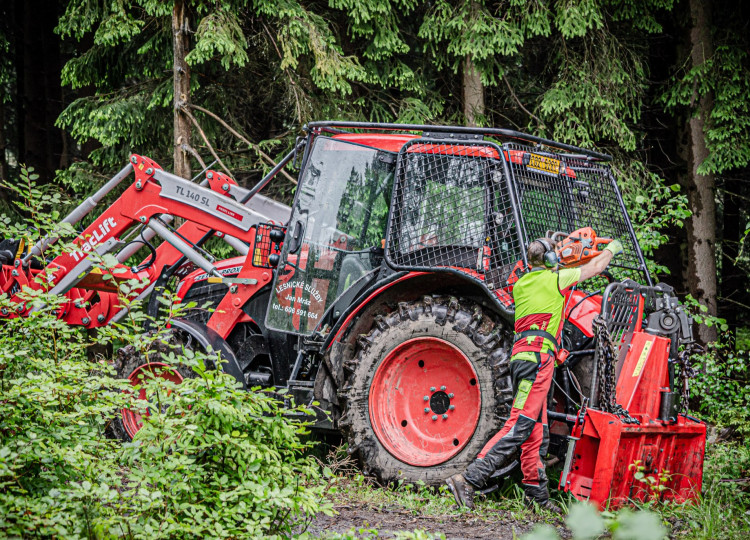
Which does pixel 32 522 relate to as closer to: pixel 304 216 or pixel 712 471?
pixel 304 216

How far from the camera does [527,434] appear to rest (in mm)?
5195

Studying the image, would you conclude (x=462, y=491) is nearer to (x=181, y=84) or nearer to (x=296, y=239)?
(x=296, y=239)

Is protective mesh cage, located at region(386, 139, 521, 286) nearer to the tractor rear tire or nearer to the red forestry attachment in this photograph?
the tractor rear tire

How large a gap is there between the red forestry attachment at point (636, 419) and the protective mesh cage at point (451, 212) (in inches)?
40.2

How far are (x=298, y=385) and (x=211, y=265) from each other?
1.61m

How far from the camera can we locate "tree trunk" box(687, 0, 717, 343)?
10.9 metres

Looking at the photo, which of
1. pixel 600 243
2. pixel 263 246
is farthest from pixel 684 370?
pixel 263 246

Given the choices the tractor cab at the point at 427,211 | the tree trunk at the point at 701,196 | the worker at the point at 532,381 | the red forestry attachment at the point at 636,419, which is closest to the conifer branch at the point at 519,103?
the tree trunk at the point at 701,196

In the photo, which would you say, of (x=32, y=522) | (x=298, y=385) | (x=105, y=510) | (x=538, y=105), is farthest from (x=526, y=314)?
(x=538, y=105)

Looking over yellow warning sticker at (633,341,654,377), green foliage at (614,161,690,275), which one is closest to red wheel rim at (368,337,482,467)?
Answer: yellow warning sticker at (633,341,654,377)

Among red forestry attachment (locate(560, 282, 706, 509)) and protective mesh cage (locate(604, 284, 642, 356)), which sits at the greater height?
protective mesh cage (locate(604, 284, 642, 356))

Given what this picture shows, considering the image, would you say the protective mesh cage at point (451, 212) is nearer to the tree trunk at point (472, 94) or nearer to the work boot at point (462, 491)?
the work boot at point (462, 491)

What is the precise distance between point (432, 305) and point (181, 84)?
569 centimetres

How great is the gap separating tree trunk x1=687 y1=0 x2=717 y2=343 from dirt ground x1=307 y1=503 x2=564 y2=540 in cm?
693
